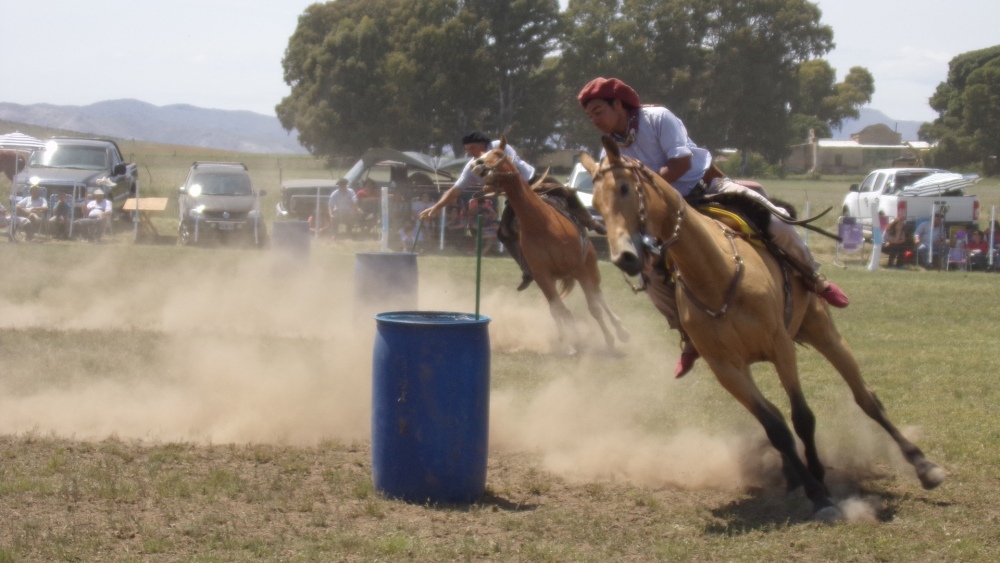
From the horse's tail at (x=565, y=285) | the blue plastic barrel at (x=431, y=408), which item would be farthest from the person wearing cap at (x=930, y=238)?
the blue plastic barrel at (x=431, y=408)

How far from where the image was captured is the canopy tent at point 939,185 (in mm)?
27703

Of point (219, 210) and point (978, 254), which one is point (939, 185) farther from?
point (219, 210)

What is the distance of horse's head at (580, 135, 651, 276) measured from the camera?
214 inches

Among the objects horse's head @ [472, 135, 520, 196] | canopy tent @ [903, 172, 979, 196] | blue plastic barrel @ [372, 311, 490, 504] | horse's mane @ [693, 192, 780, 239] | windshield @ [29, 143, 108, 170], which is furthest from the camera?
windshield @ [29, 143, 108, 170]

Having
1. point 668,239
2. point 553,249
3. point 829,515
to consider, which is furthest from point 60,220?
point 829,515

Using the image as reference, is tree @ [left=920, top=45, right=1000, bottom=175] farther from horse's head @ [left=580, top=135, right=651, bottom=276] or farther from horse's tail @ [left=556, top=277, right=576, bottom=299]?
horse's head @ [left=580, top=135, right=651, bottom=276]

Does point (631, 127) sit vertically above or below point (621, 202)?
above

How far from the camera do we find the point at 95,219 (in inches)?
1030

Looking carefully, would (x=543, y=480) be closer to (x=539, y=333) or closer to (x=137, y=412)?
(x=137, y=412)

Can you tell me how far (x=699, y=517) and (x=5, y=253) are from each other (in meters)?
19.1

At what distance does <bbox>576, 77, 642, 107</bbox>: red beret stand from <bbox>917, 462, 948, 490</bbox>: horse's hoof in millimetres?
3026

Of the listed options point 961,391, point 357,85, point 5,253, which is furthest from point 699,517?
point 357,85

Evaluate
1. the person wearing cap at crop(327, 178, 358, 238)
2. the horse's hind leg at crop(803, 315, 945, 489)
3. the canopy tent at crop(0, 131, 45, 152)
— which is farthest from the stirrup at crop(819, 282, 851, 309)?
the canopy tent at crop(0, 131, 45, 152)

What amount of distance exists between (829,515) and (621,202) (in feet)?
7.40
